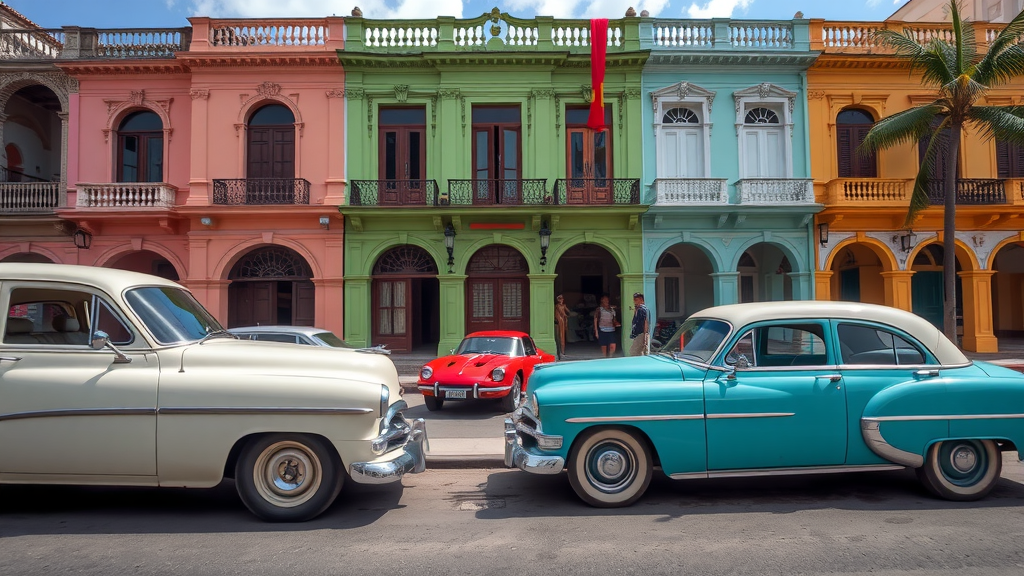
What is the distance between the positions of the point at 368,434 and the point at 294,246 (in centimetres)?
1258

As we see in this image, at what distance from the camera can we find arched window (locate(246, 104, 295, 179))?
16125 millimetres

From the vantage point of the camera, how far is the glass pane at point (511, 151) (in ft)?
53.2

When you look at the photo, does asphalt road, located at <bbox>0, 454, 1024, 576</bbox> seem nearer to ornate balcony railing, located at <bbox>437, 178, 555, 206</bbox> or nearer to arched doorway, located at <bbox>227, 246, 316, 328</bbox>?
ornate balcony railing, located at <bbox>437, 178, 555, 206</bbox>

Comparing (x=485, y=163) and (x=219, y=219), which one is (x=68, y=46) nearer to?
(x=219, y=219)

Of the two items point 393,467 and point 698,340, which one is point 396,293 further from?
point 393,467

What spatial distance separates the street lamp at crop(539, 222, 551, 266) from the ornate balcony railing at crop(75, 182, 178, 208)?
10.1m

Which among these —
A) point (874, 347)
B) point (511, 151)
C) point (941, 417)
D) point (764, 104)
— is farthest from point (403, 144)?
point (941, 417)

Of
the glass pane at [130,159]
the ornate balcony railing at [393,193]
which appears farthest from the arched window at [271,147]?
the glass pane at [130,159]

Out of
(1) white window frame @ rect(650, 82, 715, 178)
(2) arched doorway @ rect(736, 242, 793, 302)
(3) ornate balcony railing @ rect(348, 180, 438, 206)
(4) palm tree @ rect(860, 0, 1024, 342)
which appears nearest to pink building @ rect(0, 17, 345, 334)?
(3) ornate balcony railing @ rect(348, 180, 438, 206)

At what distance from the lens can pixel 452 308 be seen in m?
15.9

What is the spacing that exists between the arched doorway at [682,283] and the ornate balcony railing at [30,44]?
759 inches

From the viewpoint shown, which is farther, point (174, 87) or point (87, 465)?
point (174, 87)

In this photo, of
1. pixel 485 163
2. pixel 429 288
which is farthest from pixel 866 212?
pixel 429 288

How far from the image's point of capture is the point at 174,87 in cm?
1609
